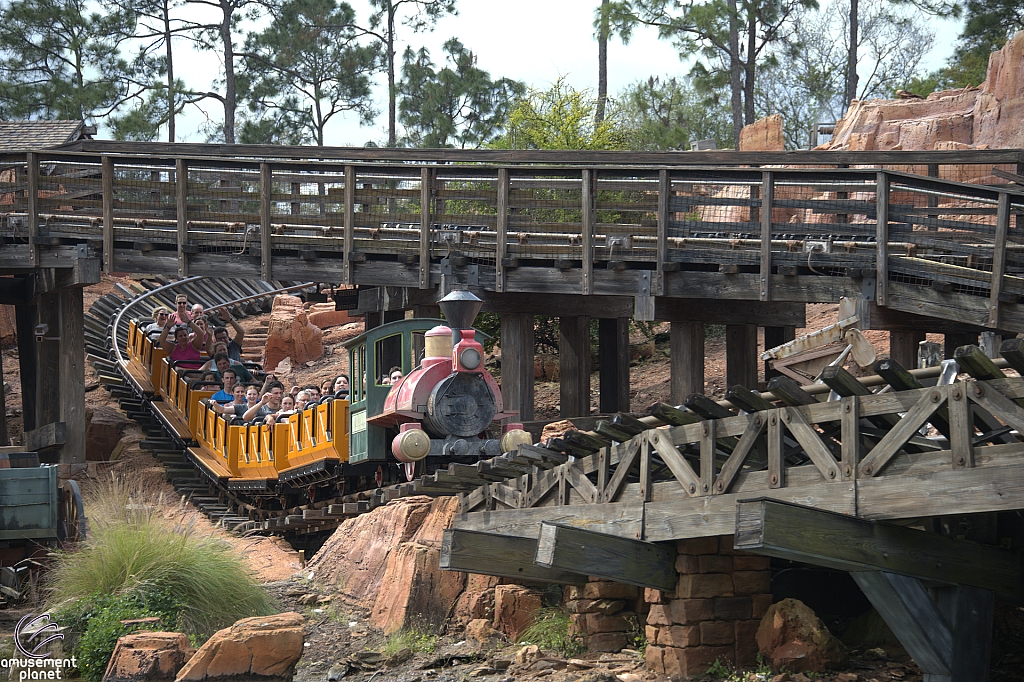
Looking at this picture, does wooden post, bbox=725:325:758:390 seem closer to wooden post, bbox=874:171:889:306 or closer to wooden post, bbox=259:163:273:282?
wooden post, bbox=874:171:889:306

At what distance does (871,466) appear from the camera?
699cm

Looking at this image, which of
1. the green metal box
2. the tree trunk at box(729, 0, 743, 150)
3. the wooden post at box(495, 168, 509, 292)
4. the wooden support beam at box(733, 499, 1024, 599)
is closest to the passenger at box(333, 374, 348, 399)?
the wooden post at box(495, 168, 509, 292)

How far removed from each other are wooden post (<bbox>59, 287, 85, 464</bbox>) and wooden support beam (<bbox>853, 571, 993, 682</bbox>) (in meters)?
14.0

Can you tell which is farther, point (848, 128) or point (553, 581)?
point (848, 128)

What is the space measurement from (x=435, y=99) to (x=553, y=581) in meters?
Answer: 27.2

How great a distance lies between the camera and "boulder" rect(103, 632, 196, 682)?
30.4 ft

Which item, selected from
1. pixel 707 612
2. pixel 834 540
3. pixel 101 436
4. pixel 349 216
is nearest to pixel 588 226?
pixel 349 216

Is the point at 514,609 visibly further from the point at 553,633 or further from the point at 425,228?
the point at 425,228

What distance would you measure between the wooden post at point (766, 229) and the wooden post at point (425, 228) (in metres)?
4.34

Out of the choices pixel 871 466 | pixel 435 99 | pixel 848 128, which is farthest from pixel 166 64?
pixel 871 466

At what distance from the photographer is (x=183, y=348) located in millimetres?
23391

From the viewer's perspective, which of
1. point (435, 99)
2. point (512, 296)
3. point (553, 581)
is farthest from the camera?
point (435, 99)

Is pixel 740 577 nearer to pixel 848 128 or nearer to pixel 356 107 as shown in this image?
pixel 848 128

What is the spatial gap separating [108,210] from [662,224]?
25.6ft
